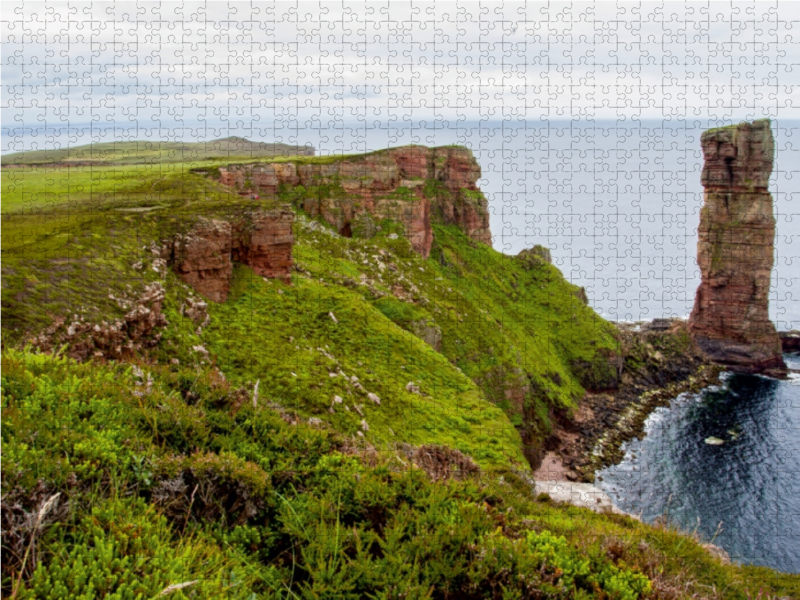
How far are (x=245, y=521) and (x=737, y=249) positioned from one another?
80339mm

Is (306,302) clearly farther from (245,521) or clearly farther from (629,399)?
(629,399)

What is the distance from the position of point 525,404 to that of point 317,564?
137 feet

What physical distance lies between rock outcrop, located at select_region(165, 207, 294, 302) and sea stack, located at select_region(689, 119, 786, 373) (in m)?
63.8

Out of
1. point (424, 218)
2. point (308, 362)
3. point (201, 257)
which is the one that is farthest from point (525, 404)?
point (201, 257)

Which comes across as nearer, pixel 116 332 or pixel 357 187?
pixel 116 332

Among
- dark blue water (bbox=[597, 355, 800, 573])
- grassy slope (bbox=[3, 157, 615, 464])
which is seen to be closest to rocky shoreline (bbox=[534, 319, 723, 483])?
dark blue water (bbox=[597, 355, 800, 573])

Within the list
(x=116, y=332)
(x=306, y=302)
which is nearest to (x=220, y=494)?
(x=116, y=332)

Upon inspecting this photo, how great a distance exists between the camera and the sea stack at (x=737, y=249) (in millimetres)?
71312

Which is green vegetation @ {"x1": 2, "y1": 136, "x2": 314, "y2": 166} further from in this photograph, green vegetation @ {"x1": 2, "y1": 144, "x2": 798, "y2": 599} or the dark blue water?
the dark blue water

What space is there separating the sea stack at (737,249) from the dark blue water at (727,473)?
34.1 ft

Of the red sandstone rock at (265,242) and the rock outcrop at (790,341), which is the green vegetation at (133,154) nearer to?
the red sandstone rock at (265,242)

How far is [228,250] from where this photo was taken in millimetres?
26641

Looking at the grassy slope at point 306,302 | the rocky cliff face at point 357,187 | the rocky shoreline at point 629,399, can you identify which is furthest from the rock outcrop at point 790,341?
the rocky cliff face at point 357,187

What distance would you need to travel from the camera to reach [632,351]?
69062 millimetres
